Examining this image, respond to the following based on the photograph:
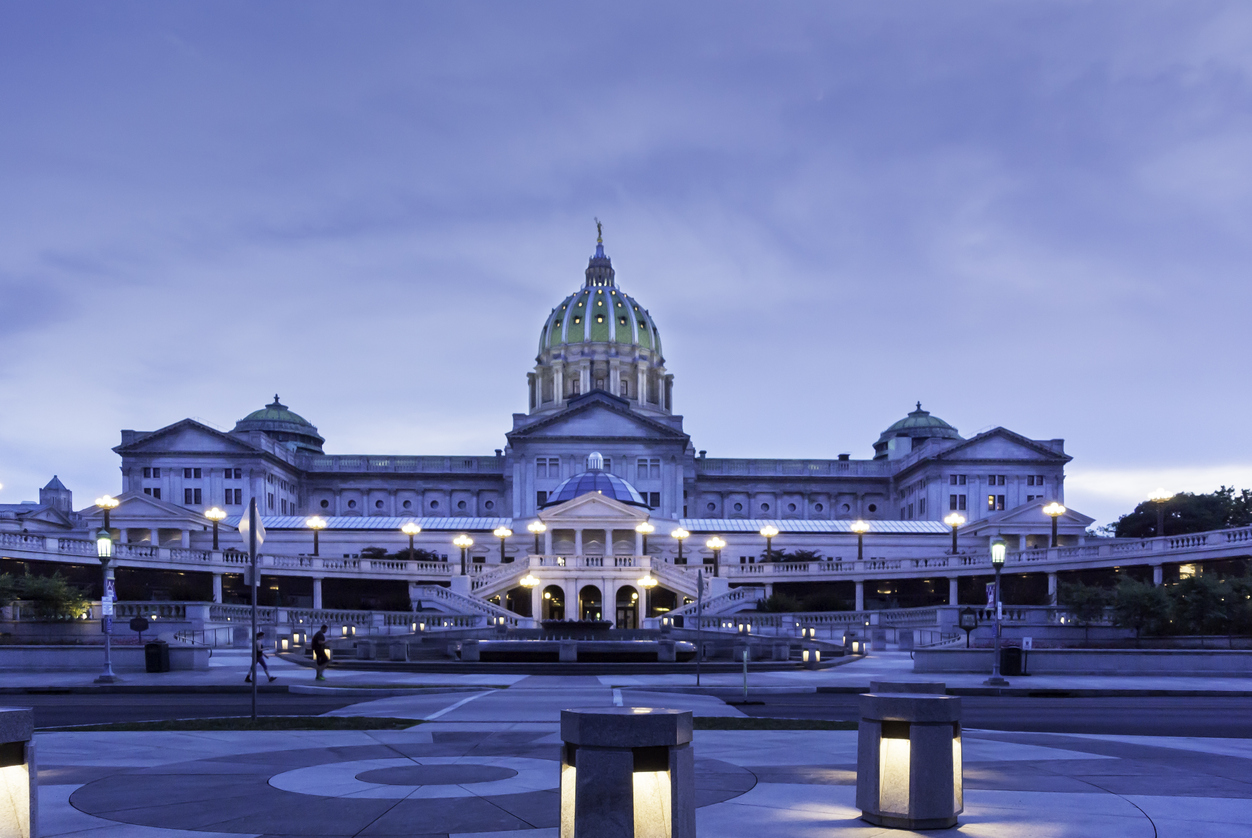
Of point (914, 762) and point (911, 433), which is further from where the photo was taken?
point (911, 433)

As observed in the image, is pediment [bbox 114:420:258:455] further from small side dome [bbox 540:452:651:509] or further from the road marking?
the road marking

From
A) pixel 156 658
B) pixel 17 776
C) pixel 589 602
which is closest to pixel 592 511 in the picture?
pixel 589 602

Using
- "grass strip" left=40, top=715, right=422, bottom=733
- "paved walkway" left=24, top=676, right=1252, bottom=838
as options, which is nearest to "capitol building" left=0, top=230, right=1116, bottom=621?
"grass strip" left=40, top=715, right=422, bottom=733

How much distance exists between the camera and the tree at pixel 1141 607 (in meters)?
48.0

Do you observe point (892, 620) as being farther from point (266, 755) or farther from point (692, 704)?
point (266, 755)

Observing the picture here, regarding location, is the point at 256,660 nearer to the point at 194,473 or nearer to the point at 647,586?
the point at 647,586

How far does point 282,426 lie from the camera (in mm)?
165125

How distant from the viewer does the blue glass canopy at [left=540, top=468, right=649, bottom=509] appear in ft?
369

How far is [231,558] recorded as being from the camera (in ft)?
262

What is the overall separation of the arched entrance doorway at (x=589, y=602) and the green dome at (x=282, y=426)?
82.9m

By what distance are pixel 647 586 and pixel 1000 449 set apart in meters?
64.9

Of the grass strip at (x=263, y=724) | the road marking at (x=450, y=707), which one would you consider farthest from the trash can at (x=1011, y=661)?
the grass strip at (x=263, y=724)

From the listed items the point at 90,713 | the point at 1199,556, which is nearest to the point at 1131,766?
the point at 90,713

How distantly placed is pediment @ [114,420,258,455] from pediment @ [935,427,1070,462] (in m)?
81.8
